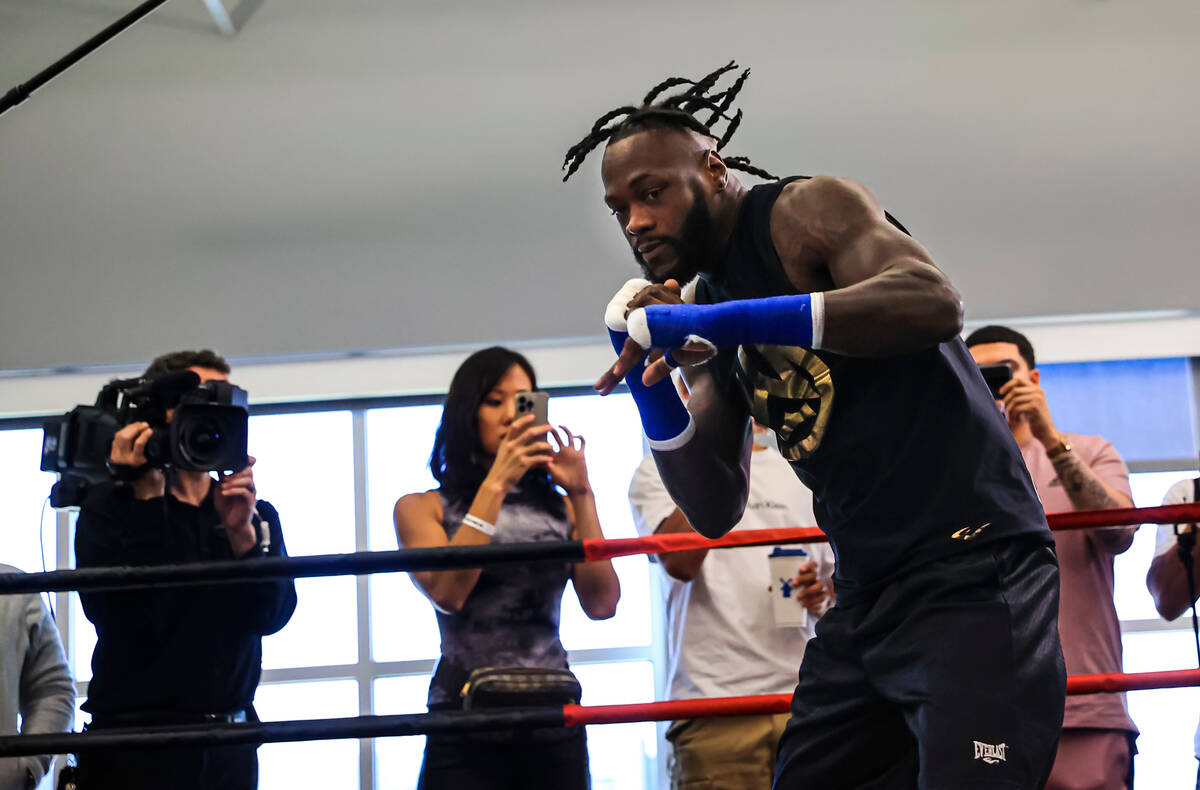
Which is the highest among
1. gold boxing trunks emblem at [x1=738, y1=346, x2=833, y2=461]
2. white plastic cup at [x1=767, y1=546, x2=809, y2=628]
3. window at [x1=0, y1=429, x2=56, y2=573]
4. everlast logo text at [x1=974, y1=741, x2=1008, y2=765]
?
window at [x1=0, y1=429, x2=56, y2=573]

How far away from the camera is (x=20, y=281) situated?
3.79 metres

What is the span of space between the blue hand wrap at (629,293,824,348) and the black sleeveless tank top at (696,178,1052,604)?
0.16 meters

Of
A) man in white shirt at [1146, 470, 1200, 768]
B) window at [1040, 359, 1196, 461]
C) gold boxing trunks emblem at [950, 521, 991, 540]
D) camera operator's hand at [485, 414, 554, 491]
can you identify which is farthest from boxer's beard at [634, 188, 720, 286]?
window at [1040, 359, 1196, 461]

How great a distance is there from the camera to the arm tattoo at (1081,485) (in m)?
2.20

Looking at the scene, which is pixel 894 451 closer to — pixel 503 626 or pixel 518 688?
pixel 518 688

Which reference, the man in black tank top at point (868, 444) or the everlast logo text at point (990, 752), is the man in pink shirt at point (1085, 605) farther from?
the everlast logo text at point (990, 752)

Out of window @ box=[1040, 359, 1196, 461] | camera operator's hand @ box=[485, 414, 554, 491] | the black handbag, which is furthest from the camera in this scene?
window @ box=[1040, 359, 1196, 461]

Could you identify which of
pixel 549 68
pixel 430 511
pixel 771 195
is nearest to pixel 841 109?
pixel 549 68

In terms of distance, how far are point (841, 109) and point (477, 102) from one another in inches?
48.2

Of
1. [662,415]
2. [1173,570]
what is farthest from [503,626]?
[1173,570]

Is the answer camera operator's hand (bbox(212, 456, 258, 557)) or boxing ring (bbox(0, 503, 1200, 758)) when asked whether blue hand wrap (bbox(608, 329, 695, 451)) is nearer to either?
boxing ring (bbox(0, 503, 1200, 758))

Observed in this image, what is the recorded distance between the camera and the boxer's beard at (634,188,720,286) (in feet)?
4.66

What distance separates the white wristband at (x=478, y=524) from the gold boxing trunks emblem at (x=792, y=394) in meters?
0.77

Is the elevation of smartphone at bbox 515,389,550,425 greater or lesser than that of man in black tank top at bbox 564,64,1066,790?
greater
